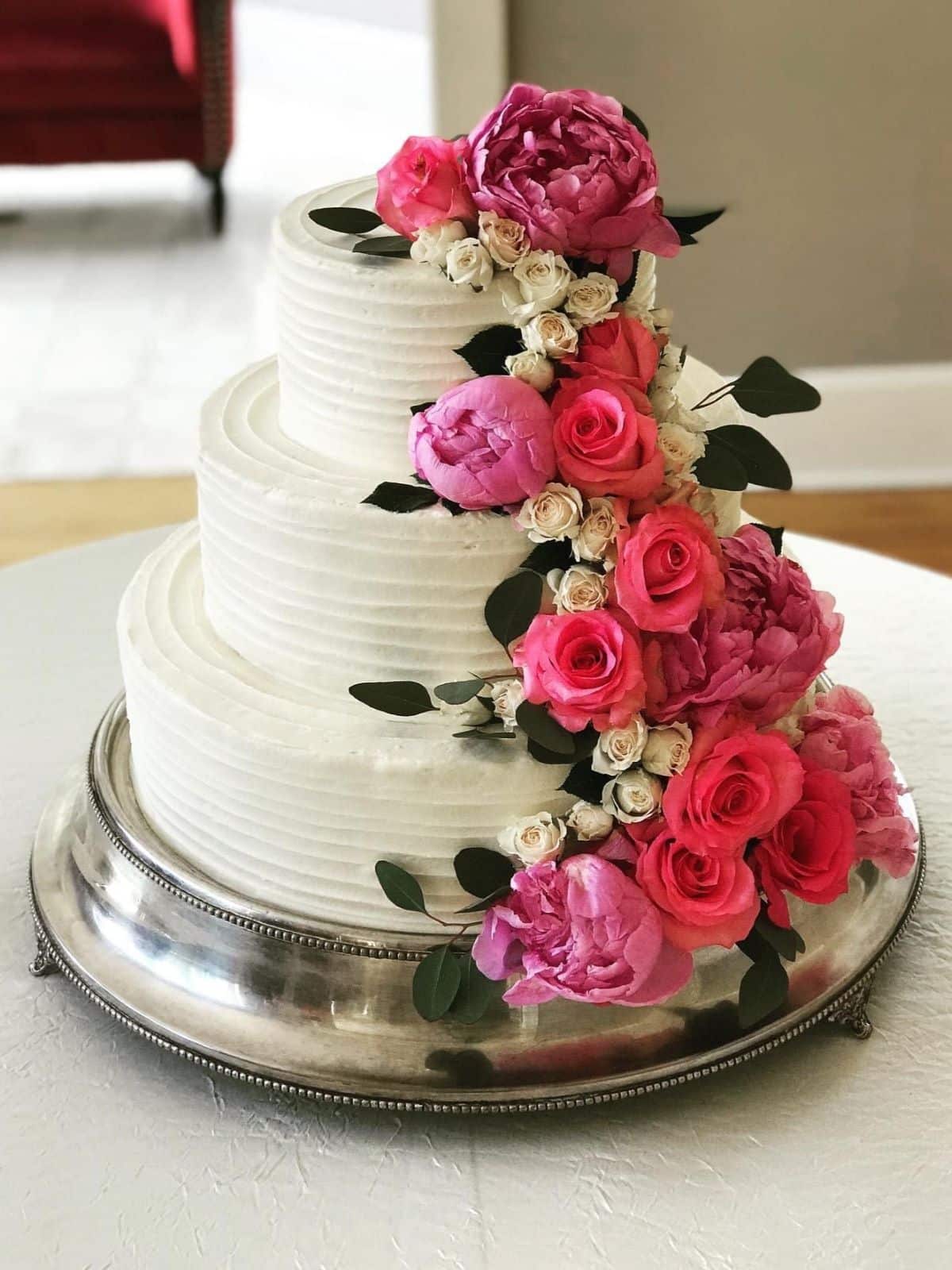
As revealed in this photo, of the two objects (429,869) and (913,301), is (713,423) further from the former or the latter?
(913,301)

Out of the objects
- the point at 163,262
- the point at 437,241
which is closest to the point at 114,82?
the point at 163,262

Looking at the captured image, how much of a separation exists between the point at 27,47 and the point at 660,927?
4452 mm

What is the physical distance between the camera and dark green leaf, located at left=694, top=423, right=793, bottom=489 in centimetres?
113

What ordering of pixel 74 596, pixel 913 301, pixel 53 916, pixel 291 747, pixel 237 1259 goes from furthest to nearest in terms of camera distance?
pixel 913 301
pixel 74 596
pixel 53 916
pixel 291 747
pixel 237 1259

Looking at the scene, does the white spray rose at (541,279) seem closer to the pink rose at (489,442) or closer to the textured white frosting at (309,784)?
the pink rose at (489,442)

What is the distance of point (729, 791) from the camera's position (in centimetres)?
109

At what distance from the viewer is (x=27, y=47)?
475 cm

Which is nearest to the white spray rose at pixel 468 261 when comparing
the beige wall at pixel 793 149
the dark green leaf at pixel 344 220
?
the dark green leaf at pixel 344 220

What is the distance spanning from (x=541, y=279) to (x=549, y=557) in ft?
0.64

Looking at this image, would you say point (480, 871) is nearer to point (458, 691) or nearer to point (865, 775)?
point (458, 691)

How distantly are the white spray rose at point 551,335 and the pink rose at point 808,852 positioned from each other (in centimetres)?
38

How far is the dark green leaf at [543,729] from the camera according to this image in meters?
1.09

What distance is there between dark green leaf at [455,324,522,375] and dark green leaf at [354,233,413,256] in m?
0.09

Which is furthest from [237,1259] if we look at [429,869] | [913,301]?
[913,301]
